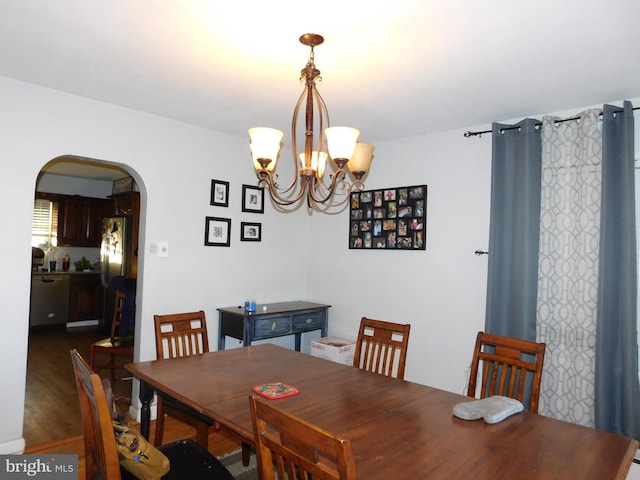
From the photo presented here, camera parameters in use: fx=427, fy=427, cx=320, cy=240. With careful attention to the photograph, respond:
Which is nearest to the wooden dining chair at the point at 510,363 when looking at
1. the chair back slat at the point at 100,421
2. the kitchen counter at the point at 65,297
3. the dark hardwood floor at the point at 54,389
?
the chair back slat at the point at 100,421

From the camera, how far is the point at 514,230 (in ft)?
10.1

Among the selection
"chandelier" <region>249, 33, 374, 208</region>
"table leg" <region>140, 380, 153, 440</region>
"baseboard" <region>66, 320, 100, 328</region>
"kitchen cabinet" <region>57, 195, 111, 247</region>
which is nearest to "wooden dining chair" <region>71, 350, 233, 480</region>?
"table leg" <region>140, 380, 153, 440</region>

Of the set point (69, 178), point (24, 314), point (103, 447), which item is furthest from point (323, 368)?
point (69, 178)

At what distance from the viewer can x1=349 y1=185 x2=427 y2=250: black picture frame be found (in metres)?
3.76

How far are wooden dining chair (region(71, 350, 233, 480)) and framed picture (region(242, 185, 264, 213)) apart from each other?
7.95 ft

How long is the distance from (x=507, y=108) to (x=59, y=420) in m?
4.03

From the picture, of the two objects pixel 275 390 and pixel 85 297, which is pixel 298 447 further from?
pixel 85 297

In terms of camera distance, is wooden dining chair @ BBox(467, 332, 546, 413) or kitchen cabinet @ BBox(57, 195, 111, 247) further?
kitchen cabinet @ BBox(57, 195, 111, 247)

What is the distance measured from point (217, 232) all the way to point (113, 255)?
2.92 metres

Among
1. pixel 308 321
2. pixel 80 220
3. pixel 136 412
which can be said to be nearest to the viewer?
pixel 136 412

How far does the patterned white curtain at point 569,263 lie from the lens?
281 centimetres

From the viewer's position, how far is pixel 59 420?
325 cm

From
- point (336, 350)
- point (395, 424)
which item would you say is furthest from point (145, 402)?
point (336, 350)

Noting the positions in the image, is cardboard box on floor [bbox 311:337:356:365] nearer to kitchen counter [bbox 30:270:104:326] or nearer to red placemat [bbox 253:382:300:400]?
red placemat [bbox 253:382:300:400]
